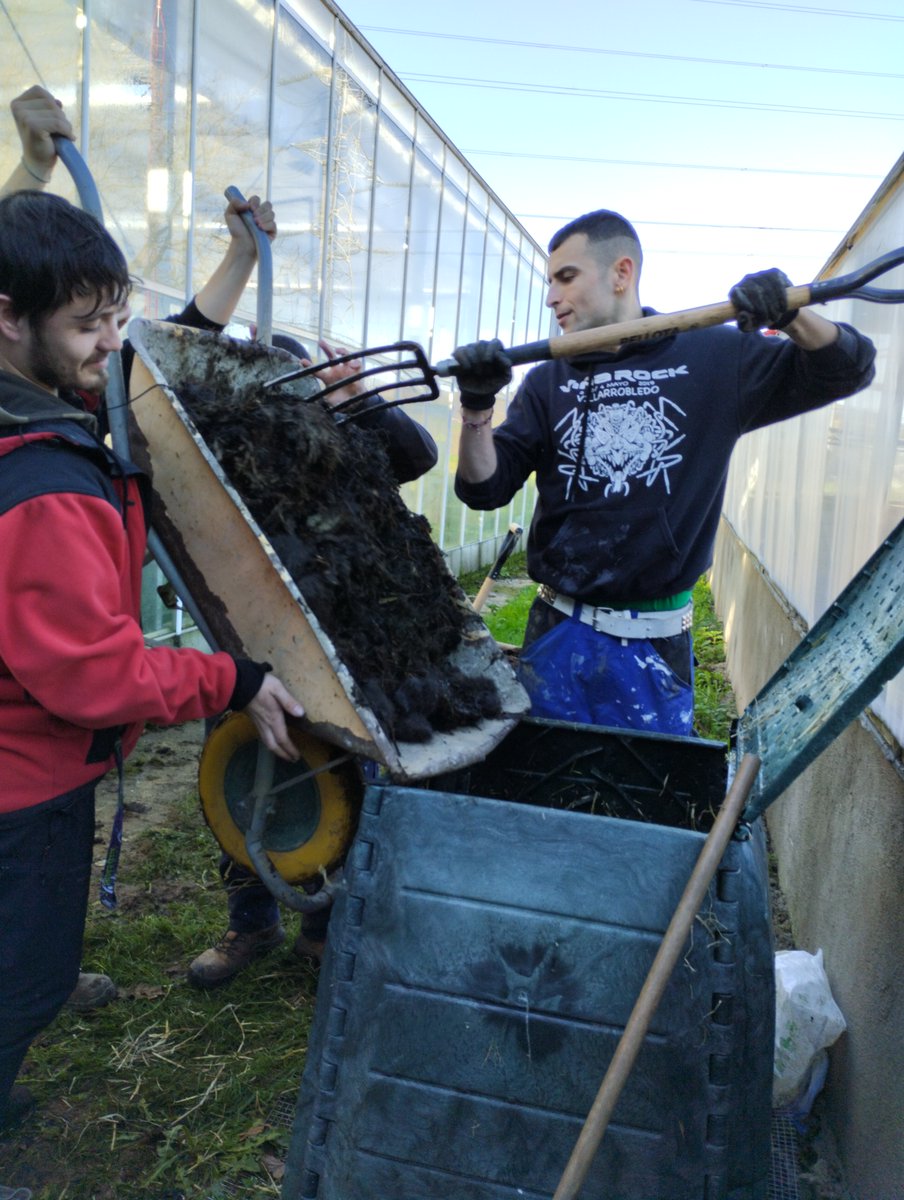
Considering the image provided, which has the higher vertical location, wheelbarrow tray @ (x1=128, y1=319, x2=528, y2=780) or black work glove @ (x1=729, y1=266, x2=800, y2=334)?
black work glove @ (x1=729, y1=266, x2=800, y2=334)

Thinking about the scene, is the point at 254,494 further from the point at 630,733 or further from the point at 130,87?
the point at 130,87

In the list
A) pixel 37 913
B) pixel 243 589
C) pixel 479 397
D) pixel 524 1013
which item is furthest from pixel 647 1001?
pixel 479 397

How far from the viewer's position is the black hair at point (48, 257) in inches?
63.1

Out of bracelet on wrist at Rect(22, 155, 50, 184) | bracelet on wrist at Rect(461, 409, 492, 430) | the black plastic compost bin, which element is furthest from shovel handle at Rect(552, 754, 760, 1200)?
bracelet on wrist at Rect(22, 155, 50, 184)

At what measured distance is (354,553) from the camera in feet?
6.47

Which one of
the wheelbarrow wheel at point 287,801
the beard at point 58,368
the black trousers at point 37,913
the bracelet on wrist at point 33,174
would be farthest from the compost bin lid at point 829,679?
the bracelet on wrist at point 33,174

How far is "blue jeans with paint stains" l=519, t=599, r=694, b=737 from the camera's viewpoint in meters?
2.43

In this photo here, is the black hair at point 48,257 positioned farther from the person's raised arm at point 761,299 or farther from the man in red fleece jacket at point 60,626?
the person's raised arm at point 761,299

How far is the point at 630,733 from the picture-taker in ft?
6.66

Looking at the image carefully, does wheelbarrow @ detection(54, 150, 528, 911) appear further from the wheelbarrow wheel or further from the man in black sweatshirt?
the man in black sweatshirt

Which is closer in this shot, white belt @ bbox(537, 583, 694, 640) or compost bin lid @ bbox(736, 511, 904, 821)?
compost bin lid @ bbox(736, 511, 904, 821)

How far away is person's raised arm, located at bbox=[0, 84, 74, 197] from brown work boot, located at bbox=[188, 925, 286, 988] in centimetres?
191

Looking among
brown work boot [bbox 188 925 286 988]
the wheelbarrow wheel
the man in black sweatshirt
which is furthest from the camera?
brown work boot [bbox 188 925 286 988]

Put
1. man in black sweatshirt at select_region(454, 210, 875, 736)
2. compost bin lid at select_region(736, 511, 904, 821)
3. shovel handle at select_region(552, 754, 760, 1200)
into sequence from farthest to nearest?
man in black sweatshirt at select_region(454, 210, 875, 736) → compost bin lid at select_region(736, 511, 904, 821) → shovel handle at select_region(552, 754, 760, 1200)
